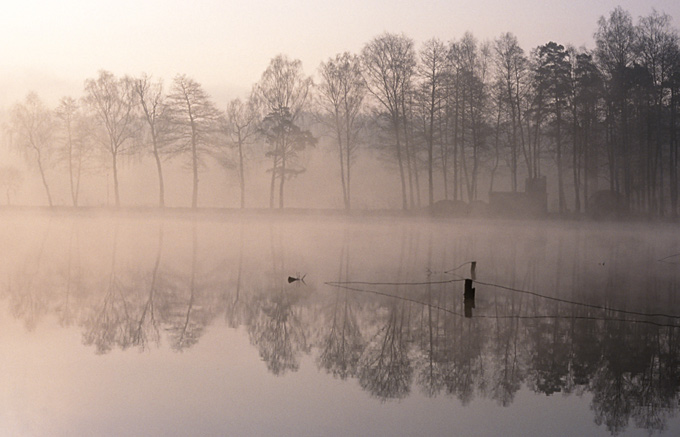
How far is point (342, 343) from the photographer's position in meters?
13.4

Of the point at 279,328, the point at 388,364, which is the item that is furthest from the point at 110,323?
the point at 388,364

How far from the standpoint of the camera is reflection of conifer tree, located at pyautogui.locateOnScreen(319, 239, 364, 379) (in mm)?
11781

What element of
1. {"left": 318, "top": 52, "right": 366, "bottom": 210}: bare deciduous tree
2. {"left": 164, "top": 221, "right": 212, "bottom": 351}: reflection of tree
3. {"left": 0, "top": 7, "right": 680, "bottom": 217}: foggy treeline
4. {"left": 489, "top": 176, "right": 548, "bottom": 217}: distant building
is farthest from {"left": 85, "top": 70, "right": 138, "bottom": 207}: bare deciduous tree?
{"left": 164, "top": 221, "right": 212, "bottom": 351}: reflection of tree

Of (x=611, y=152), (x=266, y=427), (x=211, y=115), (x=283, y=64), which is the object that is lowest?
(x=266, y=427)

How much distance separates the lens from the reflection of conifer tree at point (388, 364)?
1056cm

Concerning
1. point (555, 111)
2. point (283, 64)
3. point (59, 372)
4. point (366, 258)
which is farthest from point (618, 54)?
point (59, 372)

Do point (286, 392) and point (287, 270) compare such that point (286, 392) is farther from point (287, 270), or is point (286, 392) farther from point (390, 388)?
point (287, 270)

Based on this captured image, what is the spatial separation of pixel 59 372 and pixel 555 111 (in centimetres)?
4964

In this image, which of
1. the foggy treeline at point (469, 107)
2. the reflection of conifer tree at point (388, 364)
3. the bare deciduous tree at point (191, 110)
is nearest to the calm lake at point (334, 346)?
the reflection of conifer tree at point (388, 364)

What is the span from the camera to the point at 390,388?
1060cm

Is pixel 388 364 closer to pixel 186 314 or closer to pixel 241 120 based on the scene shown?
pixel 186 314

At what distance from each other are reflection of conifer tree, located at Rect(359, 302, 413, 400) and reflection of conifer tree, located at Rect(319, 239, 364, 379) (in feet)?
0.67

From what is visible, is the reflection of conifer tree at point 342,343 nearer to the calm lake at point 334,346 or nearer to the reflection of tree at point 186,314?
the calm lake at point 334,346

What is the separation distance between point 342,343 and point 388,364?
1.75 metres
